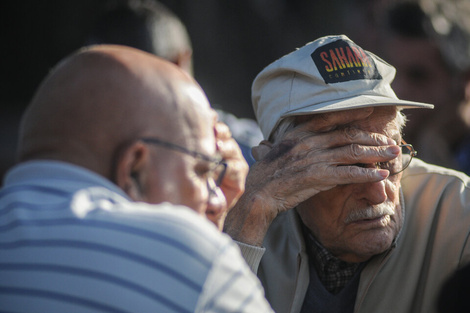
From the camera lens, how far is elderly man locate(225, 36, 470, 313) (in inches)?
101

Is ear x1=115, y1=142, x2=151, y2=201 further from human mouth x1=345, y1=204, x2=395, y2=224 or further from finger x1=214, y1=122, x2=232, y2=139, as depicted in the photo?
human mouth x1=345, y1=204, x2=395, y2=224

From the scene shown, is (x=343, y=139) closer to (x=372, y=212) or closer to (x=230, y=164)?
(x=372, y=212)

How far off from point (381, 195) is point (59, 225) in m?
1.58

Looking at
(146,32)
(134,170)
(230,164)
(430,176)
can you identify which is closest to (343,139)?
(430,176)

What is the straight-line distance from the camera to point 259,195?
2.64 meters

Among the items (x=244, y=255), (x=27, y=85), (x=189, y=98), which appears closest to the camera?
(x=189, y=98)

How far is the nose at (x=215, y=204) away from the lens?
1.79m

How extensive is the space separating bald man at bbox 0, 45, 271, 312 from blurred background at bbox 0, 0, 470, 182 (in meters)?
6.24

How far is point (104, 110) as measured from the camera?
1560 millimetres

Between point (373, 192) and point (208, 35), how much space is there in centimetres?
638

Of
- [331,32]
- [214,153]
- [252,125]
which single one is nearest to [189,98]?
[214,153]

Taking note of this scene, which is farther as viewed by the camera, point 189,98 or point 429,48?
point 429,48

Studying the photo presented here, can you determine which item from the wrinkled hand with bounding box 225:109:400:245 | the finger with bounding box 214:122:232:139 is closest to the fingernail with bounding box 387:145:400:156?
the wrinkled hand with bounding box 225:109:400:245

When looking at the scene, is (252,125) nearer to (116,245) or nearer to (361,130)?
(361,130)
